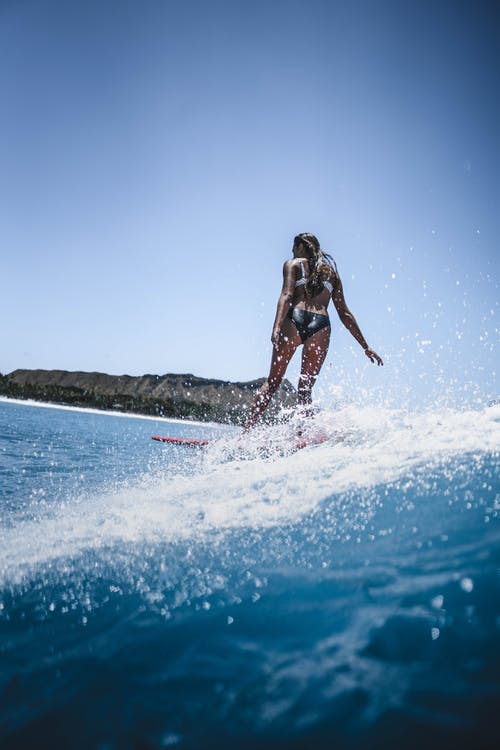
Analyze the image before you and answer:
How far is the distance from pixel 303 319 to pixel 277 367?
0.69 meters

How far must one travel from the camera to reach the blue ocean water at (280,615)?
950mm

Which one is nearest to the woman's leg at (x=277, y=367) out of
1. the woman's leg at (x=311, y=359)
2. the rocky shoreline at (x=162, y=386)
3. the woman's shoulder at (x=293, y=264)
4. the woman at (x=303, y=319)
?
the woman at (x=303, y=319)

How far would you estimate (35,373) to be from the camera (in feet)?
422

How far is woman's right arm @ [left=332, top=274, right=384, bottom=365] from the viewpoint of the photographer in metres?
5.09

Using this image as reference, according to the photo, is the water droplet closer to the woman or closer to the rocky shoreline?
the woman

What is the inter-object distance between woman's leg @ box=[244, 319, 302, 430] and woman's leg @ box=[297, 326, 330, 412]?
155 millimetres

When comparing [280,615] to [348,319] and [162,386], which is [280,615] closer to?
[348,319]

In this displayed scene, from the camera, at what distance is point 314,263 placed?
16.0ft

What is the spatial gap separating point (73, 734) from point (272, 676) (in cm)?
55

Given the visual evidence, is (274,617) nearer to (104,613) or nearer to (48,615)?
(104,613)

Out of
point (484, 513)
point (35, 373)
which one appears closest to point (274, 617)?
point (484, 513)

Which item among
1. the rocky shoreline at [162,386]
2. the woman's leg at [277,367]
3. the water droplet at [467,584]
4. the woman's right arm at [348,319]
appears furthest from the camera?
the rocky shoreline at [162,386]

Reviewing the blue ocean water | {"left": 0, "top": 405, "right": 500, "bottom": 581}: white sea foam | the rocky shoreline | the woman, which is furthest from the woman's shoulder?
the rocky shoreline

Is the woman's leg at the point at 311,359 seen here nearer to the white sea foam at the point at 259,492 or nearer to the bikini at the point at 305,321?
the bikini at the point at 305,321
